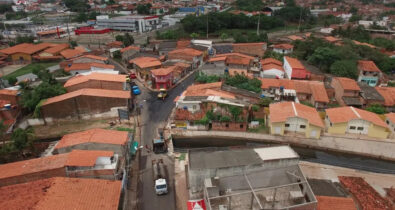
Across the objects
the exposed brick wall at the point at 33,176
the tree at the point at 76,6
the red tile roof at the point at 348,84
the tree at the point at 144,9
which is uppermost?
the tree at the point at 76,6

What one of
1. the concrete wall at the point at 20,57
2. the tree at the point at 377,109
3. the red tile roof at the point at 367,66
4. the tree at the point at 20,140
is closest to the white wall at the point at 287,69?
the red tile roof at the point at 367,66

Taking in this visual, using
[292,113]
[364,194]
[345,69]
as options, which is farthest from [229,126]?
[345,69]

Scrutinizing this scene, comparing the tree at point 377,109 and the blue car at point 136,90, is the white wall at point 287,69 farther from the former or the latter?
the blue car at point 136,90

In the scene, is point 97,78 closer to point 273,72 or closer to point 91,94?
point 91,94

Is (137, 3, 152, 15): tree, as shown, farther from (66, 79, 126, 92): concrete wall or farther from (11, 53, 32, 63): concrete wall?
(66, 79, 126, 92): concrete wall

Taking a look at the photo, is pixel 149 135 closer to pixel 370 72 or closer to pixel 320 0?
pixel 370 72

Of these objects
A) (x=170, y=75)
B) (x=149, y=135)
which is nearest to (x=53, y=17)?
(x=170, y=75)
